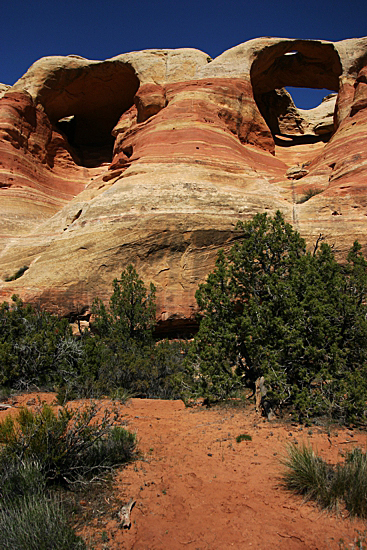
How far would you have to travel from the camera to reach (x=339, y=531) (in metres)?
3.27

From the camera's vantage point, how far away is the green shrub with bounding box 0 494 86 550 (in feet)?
9.34

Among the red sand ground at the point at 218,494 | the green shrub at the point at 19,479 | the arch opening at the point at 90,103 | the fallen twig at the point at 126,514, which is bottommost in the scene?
the red sand ground at the point at 218,494

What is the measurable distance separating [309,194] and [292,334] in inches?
341

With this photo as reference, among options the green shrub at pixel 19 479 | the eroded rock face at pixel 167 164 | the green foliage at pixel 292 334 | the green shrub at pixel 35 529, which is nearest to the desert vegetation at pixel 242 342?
the green foliage at pixel 292 334

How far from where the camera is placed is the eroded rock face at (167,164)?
1188cm

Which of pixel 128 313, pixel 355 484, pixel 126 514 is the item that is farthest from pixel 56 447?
pixel 128 313

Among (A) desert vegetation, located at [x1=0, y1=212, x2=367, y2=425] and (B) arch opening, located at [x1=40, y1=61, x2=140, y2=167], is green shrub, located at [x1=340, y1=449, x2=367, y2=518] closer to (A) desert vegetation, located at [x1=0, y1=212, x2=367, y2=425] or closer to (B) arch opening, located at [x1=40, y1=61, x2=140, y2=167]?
(A) desert vegetation, located at [x1=0, y1=212, x2=367, y2=425]

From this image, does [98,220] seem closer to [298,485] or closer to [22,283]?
[22,283]

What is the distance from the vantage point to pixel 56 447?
4.02 meters

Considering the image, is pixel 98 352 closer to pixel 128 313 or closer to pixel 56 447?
pixel 128 313

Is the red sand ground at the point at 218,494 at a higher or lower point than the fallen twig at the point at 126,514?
lower

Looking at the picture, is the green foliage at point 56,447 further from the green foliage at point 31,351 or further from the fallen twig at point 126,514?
the green foliage at point 31,351

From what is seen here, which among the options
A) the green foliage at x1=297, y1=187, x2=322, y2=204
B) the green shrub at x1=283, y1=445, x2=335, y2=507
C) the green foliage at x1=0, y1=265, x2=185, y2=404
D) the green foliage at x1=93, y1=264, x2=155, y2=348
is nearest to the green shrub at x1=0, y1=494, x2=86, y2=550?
the green shrub at x1=283, y1=445, x2=335, y2=507

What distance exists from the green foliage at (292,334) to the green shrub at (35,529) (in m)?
3.98
